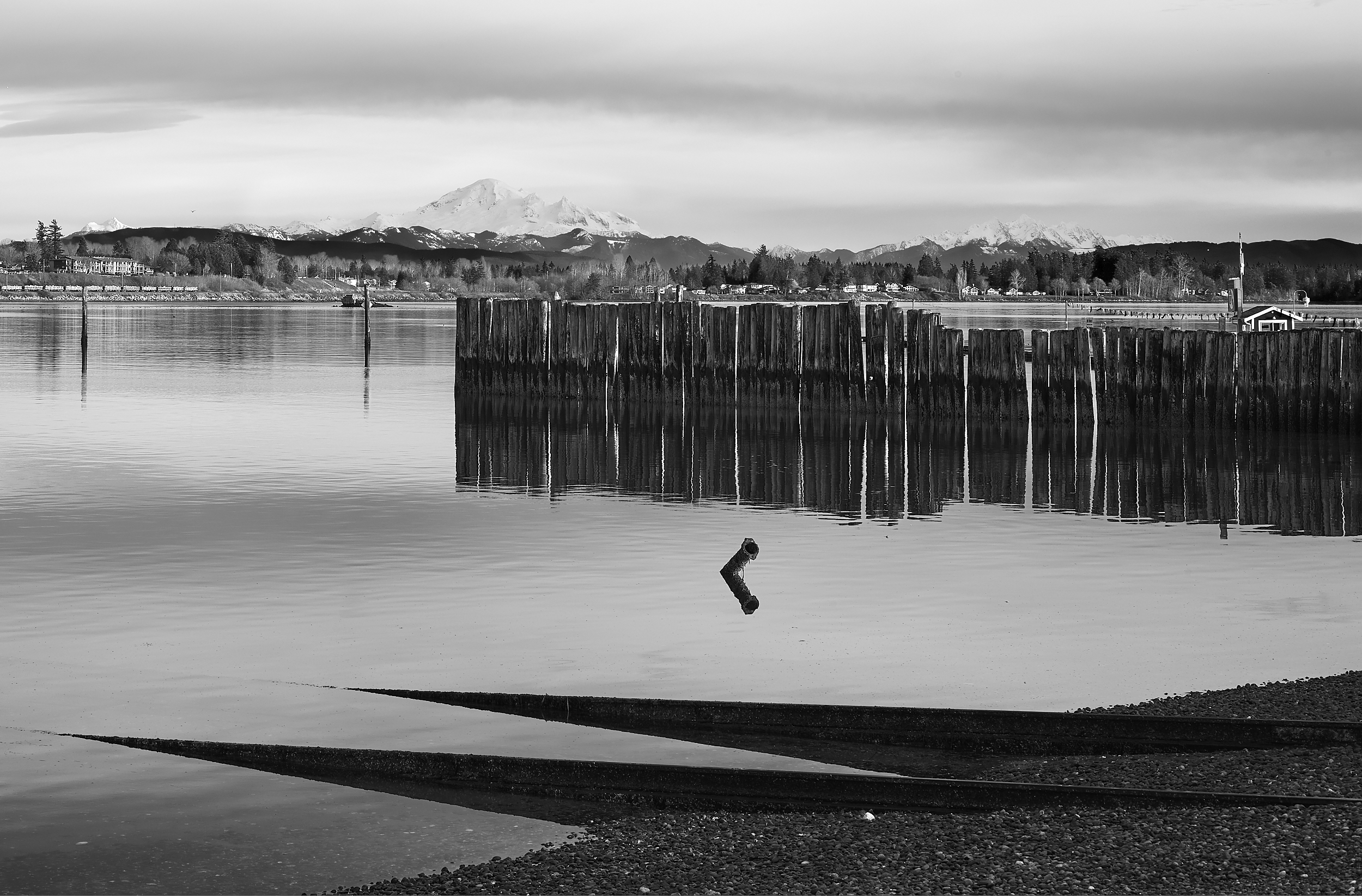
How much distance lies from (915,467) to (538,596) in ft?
41.1

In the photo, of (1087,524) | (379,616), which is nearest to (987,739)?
(379,616)

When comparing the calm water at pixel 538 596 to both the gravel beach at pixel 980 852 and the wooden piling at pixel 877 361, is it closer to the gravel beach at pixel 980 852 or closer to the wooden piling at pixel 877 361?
the gravel beach at pixel 980 852

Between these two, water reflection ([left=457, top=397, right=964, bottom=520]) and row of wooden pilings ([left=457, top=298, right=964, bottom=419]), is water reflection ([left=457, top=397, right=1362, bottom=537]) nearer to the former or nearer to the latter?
water reflection ([left=457, top=397, right=964, bottom=520])

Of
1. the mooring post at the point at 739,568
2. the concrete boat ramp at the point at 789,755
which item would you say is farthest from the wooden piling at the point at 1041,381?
the concrete boat ramp at the point at 789,755

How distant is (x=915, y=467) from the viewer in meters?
26.4

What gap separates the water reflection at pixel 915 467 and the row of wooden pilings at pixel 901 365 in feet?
1.61

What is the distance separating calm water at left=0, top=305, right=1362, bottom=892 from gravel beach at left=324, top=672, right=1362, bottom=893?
0.76m

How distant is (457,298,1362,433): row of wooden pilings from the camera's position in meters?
28.9

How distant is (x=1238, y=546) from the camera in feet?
60.3

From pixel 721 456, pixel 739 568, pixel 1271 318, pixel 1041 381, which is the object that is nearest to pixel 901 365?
pixel 1041 381

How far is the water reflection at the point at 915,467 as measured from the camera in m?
21.8

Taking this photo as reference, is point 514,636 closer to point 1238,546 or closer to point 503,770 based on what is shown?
point 503,770

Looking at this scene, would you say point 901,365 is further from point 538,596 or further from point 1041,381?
point 538,596

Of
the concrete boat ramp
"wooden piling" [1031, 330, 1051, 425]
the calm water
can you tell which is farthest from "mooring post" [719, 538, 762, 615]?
"wooden piling" [1031, 330, 1051, 425]
